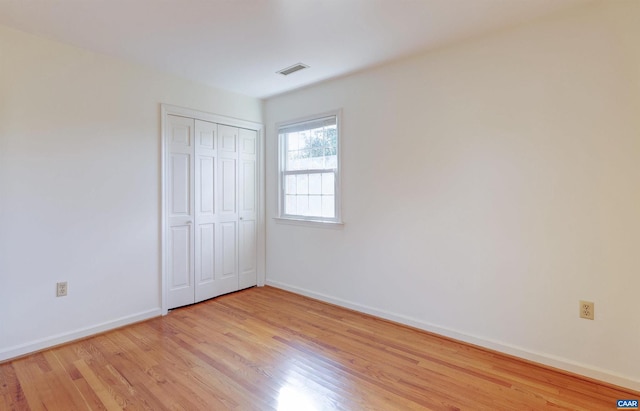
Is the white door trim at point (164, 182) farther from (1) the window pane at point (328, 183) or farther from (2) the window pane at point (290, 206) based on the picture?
(1) the window pane at point (328, 183)

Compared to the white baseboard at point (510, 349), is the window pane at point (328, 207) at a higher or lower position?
higher

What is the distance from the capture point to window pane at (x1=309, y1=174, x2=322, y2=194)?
3.61 meters

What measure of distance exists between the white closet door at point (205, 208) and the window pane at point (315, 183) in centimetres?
113

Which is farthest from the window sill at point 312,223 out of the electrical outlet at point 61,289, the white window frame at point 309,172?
the electrical outlet at point 61,289

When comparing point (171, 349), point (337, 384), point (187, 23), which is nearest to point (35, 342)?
point (171, 349)

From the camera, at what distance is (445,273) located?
8.75ft

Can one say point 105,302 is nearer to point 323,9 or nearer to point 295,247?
point 295,247

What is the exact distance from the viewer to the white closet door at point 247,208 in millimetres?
3941

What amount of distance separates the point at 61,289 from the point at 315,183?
99.7 inches

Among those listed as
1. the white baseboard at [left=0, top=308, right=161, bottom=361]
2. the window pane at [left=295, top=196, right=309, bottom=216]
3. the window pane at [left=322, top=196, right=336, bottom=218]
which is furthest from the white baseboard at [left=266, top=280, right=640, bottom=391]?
the white baseboard at [left=0, top=308, right=161, bottom=361]

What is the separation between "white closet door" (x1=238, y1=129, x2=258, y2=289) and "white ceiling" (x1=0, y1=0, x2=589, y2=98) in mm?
1142

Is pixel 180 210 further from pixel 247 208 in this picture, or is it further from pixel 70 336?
pixel 70 336

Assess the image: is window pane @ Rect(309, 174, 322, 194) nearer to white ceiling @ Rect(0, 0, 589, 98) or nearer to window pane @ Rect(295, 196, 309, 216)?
window pane @ Rect(295, 196, 309, 216)

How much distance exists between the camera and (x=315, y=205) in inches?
144
